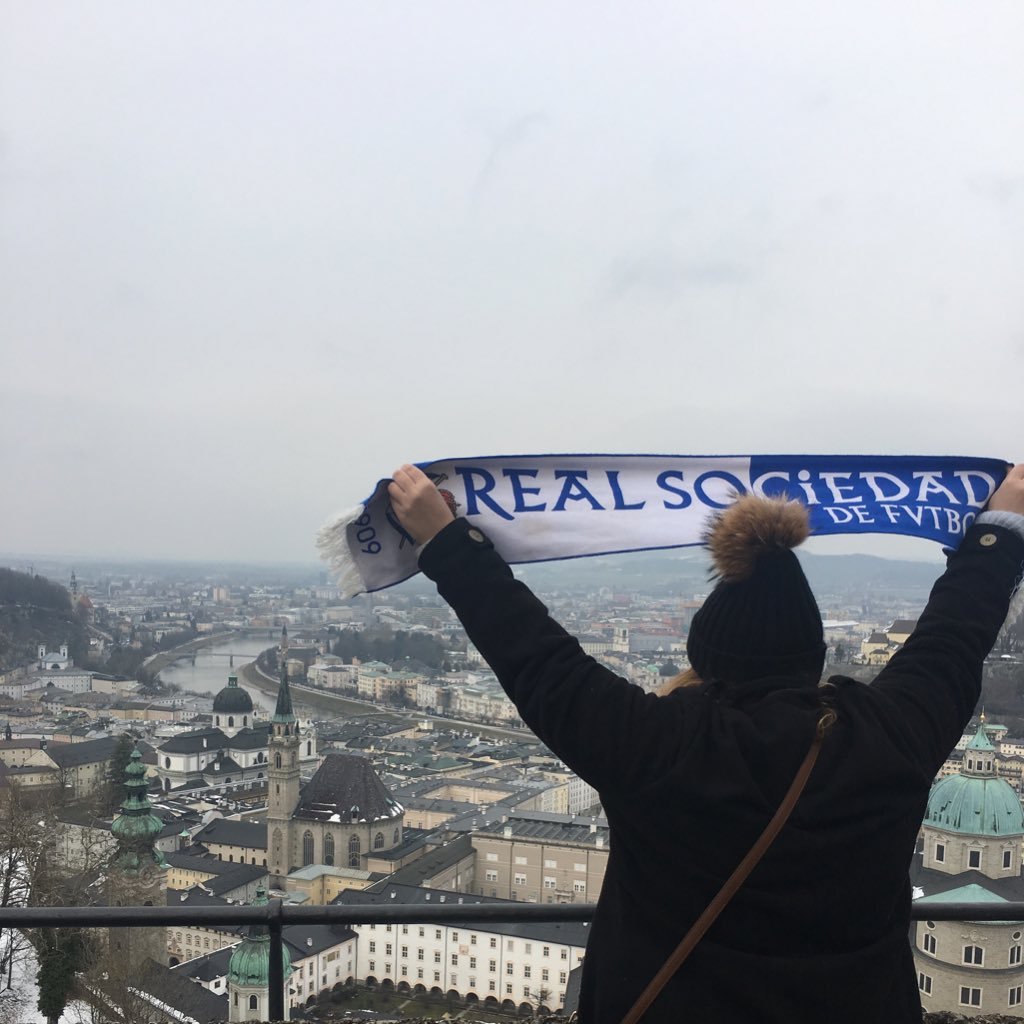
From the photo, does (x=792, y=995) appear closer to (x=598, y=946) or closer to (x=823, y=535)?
(x=598, y=946)

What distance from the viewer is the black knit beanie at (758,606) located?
3.95 ft

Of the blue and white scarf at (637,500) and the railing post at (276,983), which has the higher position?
the blue and white scarf at (637,500)

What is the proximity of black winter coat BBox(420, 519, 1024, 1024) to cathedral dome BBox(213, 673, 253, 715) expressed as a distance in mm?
42227

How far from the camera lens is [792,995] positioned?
3.55 ft

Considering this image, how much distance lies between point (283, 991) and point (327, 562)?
51.6 inches

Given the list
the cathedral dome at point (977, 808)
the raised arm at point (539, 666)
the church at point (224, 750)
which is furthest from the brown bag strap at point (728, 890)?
the church at point (224, 750)

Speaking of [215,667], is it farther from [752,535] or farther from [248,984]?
[752,535]

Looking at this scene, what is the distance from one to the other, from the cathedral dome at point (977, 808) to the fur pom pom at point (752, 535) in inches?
362

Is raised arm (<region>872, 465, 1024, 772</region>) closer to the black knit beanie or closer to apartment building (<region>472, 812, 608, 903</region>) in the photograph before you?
the black knit beanie

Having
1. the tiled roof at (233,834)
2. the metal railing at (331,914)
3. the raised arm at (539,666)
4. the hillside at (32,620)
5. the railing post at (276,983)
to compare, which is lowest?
the tiled roof at (233,834)

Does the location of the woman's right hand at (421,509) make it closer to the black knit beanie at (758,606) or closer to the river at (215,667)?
the black knit beanie at (758,606)

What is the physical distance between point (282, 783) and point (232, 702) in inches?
404

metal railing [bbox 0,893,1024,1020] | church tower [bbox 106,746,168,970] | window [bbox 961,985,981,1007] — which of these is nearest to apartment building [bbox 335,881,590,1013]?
metal railing [bbox 0,893,1024,1020]

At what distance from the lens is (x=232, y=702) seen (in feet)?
136
